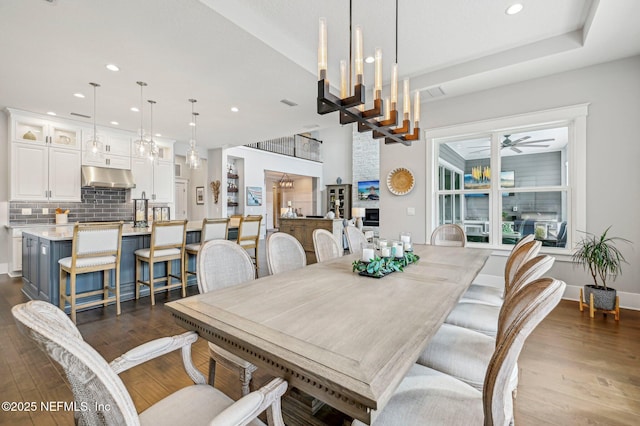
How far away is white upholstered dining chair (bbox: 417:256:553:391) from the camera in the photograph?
48.9 inches

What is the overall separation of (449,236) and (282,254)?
2.37 meters

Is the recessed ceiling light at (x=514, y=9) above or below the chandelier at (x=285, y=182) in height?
above

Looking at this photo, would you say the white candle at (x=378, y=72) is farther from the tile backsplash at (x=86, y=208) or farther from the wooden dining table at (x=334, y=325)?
the tile backsplash at (x=86, y=208)

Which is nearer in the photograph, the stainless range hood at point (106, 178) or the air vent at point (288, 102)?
the air vent at point (288, 102)

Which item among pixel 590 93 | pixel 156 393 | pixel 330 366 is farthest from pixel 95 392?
pixel 590 93

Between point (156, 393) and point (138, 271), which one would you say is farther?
point (138, 271)

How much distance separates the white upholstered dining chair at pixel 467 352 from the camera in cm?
124

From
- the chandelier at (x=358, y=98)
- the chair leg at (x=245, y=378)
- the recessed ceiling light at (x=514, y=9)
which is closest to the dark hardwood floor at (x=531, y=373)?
the chair leg at (x=245, y=378)

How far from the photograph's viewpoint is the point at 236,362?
1428 millimetres

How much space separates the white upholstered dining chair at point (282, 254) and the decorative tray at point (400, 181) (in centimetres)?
297

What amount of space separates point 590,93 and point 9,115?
8.84 meters

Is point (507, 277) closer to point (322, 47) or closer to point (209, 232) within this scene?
point (322, 47)

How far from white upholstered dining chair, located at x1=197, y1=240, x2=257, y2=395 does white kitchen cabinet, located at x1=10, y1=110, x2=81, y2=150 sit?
5.87 meters

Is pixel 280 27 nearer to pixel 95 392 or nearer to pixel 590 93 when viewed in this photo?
Answer: pixel 95 392
